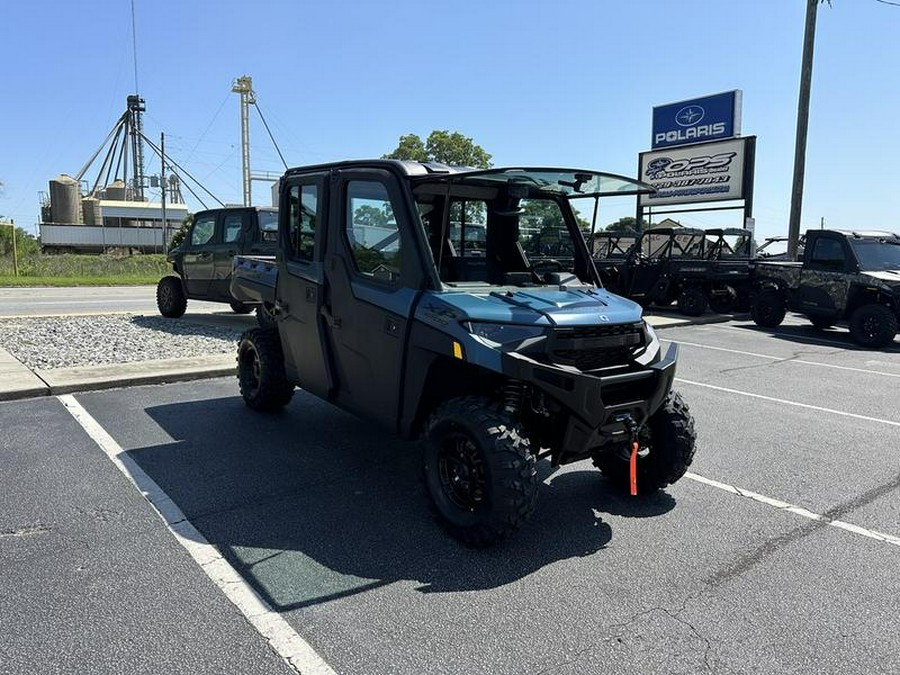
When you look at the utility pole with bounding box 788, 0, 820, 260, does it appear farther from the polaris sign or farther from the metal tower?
the metal tower

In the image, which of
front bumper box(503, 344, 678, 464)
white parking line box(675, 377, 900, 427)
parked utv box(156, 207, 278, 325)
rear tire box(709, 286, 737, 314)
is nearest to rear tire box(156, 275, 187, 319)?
parked utv box(156, 207, 278, 325)

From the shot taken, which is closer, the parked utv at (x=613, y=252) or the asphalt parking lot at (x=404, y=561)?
the asphalt parking lot at (x=404, y=561)

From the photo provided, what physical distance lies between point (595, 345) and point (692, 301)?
→ 1383cm

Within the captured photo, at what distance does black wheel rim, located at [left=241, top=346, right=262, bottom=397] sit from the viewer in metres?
6.29

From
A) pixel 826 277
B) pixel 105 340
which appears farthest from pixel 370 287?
pixel 826 277

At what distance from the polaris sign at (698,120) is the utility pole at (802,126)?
1.79 m

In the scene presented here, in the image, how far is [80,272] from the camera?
106 feet

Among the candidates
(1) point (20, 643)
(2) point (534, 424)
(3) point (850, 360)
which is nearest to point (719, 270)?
(3) point (850, 360)

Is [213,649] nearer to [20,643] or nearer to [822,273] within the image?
[20,643]

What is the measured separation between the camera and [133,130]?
321 ft

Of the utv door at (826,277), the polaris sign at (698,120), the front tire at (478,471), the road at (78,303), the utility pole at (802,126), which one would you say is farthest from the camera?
the polaris sign at (698,120)

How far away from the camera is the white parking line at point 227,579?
271 centimetres

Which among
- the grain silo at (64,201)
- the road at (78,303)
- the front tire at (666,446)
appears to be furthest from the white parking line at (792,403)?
the grain silo at (64,201)

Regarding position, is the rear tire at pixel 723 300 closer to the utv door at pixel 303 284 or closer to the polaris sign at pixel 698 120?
the polaris sign at pixel 698 120
